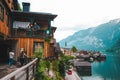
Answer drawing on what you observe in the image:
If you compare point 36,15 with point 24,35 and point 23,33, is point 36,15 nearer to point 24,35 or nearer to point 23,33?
point 23,33

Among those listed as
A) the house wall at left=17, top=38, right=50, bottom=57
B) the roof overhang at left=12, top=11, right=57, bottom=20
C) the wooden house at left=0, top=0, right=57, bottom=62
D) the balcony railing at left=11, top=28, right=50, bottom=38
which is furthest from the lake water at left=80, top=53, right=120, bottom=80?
the house wall at left=17, top=38, right=50, bottom=57

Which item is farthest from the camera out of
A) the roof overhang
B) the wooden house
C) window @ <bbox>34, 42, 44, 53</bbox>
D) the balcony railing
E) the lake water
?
the lake water

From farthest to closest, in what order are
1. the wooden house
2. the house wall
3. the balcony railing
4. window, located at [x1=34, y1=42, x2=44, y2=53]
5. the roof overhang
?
the roof overhang, the balcony railing, window, located at [x1=34, y1=42, x2=44, y2=53], the house wall, the wooden house

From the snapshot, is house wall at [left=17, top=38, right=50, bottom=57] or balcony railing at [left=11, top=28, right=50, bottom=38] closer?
house wall at [left=17, top=38, right=50, bottom=57]

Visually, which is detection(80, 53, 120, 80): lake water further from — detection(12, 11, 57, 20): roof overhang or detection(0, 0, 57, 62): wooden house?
detection(0, 0, 57, 62): wooden house

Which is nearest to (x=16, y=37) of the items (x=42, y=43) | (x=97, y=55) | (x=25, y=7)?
(x=42, y=43)

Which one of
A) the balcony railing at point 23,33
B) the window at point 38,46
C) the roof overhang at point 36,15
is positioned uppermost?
the roof overhang at point 36,15

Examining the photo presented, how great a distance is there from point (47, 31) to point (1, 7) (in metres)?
10.2

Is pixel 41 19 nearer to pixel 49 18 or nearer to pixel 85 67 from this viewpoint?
pixel 49 18

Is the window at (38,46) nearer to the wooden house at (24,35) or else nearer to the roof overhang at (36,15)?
the wooden house at (24,35)

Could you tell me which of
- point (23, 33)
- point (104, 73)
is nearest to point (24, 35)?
point (23, 33)

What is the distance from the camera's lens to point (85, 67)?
85.4 meters

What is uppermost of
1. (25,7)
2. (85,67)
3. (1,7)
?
(25,7)

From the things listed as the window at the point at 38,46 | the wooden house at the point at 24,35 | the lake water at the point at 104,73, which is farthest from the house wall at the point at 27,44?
the lake water at the point at 104,73
